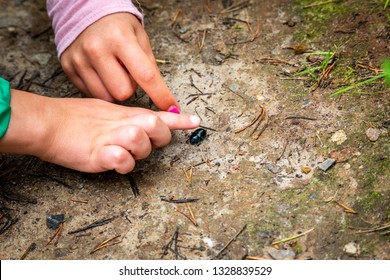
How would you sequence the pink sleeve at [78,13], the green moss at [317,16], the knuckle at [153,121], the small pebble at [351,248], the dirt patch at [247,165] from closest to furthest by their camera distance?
the small pebble at [351,248] < the dirt patch at [247,165] < the knuckle at [153,121] < the pink sleeve at [78,13] < the green moss at [317,16]

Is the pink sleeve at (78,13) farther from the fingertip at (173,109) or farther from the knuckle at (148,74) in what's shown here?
the fingertip at (173,109)

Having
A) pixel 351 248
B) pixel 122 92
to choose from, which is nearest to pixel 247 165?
pixel 351 248

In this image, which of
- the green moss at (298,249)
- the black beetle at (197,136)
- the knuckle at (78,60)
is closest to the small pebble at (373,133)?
the green moss at (298,249)

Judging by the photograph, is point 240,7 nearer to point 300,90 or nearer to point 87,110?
point 300,90

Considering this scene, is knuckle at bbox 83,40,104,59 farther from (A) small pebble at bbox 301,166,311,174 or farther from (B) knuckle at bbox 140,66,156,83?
(A) small pebble at bbox 301,166,311,174

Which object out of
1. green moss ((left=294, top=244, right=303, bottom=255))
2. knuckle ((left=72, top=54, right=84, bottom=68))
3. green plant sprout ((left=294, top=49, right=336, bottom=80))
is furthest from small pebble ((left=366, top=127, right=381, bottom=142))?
knuckle ((left=72, top=54, right=84, bottom=68))

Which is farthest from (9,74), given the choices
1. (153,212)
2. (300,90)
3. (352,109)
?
(352,109)
